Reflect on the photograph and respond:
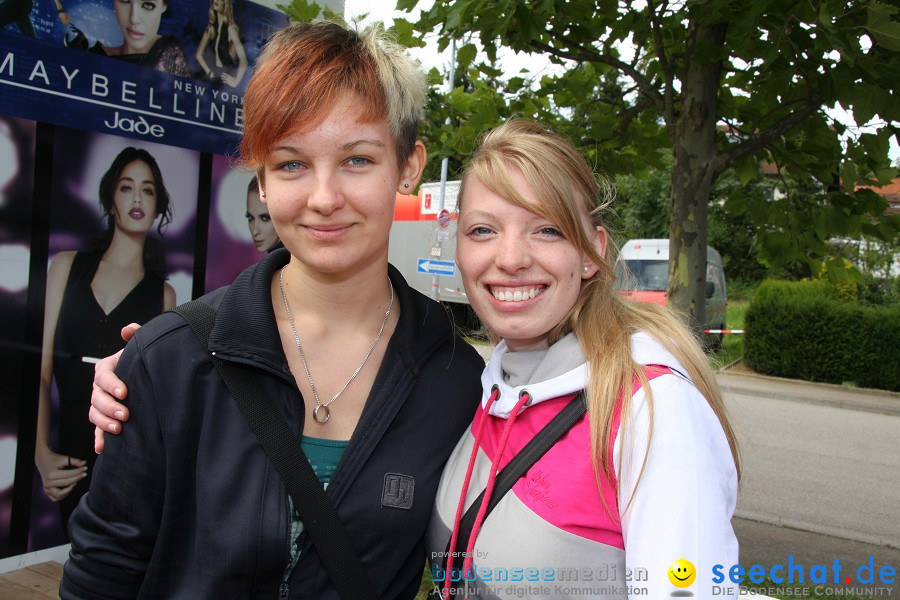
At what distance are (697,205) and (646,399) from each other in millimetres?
Result: 2052

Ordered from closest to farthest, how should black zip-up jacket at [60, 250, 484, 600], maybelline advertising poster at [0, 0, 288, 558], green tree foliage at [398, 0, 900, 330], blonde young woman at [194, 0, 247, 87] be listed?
black zip-up jacket at [60, 250, 484, 600] < green tree foliage at [398, 0, 900, 330] < maybelline advertising poster at [0, 0, 288, 558] < blonde young woman at [194, 0, 247, 87]

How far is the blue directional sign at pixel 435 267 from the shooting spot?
13682 mm

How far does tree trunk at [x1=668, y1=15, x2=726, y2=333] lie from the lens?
316 cm

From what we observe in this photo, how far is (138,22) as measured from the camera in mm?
2971

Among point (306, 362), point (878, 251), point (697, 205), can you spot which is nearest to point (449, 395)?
point (306, 362)

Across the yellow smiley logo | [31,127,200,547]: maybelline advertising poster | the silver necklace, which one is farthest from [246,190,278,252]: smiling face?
the yellow smiley logo

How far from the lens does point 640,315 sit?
175 cm

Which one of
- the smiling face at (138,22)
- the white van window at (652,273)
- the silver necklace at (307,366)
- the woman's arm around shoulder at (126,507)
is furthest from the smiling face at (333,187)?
the white van window at (652,273)

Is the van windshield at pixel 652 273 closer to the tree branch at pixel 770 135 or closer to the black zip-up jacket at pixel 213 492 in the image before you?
the tree branch at pixel 770 135

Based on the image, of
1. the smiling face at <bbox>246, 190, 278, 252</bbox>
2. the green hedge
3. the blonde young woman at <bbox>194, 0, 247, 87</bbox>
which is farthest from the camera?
the green hedge

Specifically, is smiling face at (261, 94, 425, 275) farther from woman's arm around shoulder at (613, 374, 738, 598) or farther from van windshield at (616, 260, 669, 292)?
van windshield at (616, 260, 669, 292)

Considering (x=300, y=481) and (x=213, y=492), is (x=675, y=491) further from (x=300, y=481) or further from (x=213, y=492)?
(x=213, y=492)

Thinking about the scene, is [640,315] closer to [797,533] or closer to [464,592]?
[464,592]

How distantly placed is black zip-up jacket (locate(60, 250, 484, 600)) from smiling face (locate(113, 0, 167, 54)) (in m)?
1.91
